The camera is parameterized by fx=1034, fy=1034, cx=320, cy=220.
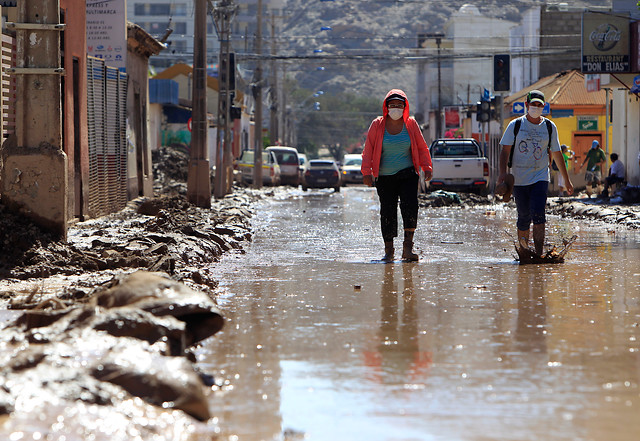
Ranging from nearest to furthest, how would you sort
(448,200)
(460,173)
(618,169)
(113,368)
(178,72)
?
(113,368), (448,200), (618,169), (460,173), (178,72)

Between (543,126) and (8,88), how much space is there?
687cm

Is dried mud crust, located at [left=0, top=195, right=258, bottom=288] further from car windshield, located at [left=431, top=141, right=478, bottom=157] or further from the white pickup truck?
car windshield, located at [left=431, top=141, right=478, bottom=157]

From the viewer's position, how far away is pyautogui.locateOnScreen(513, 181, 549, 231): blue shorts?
10.4 m

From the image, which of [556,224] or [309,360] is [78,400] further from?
[556,224]

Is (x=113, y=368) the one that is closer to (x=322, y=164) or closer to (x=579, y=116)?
(x=322, y=164)

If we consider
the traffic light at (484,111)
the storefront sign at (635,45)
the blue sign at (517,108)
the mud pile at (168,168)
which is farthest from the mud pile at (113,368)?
the mud pile at (168,168)

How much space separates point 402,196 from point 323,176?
1248 inches

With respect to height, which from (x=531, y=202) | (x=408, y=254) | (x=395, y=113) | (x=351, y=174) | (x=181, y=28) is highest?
(x=181, y=28)

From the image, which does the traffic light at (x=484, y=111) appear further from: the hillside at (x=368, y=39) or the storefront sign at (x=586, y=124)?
the hillside at (x=368, y=39)

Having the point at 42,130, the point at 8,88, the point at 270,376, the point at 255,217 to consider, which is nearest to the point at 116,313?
the point at 270,376

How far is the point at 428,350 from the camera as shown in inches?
215

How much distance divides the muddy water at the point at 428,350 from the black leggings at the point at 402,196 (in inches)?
24.3

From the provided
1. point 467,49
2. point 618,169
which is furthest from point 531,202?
point 467,49

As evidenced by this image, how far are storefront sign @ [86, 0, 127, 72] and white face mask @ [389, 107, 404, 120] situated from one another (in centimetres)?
1191
